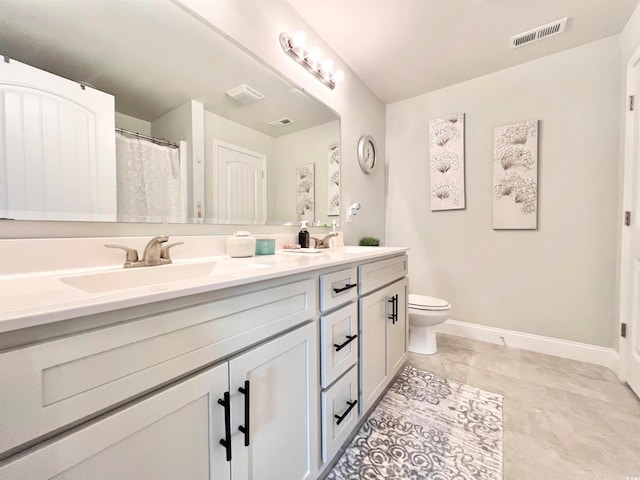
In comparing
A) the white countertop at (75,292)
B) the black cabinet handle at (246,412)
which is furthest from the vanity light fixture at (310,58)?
the black cabinet handle at (246,412)

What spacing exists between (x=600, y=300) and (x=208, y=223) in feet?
8.77

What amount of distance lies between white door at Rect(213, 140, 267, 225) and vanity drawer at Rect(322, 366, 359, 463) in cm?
88

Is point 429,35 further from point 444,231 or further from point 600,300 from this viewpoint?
point 600,300

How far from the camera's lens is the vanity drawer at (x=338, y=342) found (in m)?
0.96

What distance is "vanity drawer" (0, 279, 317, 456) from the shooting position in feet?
1.22

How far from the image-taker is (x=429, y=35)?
5.91ft

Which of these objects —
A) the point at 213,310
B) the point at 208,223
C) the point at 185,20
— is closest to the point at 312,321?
the point at 213,310

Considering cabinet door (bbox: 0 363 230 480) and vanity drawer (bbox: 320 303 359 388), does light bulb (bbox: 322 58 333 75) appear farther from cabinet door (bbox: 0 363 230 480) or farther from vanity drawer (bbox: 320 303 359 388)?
cabinet door (bbox: 0 363 230 480)

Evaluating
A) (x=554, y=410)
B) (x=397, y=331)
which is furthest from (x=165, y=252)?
(x=554, y=410)

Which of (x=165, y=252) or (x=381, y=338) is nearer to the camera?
(x=165, y=252)

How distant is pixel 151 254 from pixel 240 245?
1.18 ft

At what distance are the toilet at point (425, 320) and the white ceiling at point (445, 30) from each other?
6.24 ft

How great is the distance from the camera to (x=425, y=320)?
6.40 ft

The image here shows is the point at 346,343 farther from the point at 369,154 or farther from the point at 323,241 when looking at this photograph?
the point at 369,154
